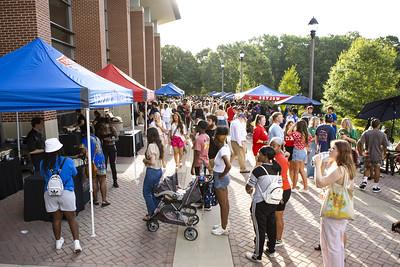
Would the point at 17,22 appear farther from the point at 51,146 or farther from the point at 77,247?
the point at 77,247

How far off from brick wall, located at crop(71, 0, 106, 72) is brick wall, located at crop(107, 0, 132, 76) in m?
5.57

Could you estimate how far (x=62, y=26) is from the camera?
1634 centimetres

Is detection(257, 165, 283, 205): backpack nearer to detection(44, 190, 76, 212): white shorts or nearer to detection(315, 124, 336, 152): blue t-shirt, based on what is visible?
detection(44, 190, 76, 212): white shorts

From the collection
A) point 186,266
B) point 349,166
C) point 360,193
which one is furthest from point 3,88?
point 360,193

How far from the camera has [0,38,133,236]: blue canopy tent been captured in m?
5.07

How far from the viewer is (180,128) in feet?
33.8

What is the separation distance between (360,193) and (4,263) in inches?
311

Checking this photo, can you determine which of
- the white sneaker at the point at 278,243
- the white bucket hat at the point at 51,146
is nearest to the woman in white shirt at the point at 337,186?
the white sneaker at the point at 278,243

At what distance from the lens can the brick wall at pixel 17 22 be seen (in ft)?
31.3

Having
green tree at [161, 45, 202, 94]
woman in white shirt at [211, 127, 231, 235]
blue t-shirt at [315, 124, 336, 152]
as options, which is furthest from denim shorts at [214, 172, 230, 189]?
green tree at [161, 45, 202, 94]

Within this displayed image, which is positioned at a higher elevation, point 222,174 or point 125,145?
point 222,174

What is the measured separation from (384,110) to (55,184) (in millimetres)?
9691

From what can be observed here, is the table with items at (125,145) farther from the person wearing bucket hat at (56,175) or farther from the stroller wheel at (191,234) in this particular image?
the person wearing bucket hat at (56,175)

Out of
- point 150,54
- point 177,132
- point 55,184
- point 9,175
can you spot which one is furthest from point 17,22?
point 150,54
